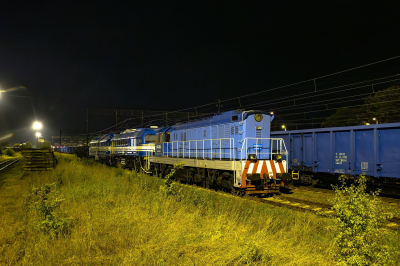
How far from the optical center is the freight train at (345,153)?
37.5 feet

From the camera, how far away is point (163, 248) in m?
4.43

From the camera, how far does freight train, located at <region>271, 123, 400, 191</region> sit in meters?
11.4

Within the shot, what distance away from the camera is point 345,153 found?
1303 centimetres

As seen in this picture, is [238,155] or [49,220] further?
[238,155]

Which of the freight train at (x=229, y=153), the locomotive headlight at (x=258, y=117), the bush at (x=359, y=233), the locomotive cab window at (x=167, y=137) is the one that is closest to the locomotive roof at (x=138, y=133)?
the freight train at (x=229, y=153)

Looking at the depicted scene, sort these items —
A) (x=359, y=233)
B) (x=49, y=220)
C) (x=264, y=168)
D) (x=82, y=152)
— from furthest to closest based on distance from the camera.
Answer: (x=82, y=152)
(x=264, y=168)
(x=49, y=220)
(x=359, y=233)

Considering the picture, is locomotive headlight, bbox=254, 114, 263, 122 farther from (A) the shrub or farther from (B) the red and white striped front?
(A) the shrub

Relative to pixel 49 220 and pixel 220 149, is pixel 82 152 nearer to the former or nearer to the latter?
pixel 220 149

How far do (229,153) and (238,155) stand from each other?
416mm

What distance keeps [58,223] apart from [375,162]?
39.7 ft

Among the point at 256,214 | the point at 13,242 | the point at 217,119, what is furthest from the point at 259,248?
the point at 217,119

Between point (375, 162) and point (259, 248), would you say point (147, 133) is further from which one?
point (259, 248)

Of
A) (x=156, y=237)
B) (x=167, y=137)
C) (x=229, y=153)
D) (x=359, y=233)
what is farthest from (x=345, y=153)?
(x=156, y=237)

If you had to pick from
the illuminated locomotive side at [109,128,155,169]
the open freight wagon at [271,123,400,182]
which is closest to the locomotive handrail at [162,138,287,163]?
the open freight wagon at [271,123,400,182]
